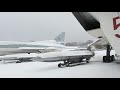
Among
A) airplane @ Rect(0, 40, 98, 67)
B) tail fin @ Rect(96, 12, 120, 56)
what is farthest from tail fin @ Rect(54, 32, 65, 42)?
tail fin @ Rect(96, 12, 120, 56)

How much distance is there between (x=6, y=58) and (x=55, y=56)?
21.7ft

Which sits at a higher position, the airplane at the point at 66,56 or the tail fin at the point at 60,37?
the tail fin at the point at 60,37

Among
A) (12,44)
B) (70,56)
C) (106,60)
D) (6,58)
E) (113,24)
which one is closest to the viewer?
(113,24)

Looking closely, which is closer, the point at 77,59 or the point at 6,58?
the point at 77,59

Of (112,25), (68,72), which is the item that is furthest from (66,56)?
(112,25)

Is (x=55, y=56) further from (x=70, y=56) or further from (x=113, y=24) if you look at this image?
(x=113, y=24)

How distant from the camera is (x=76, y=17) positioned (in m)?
9.47

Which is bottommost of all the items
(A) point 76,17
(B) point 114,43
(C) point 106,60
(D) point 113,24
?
(C) point 106,60

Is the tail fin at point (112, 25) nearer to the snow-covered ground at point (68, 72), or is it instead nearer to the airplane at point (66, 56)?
the snow-covered ground at point (68, 72)

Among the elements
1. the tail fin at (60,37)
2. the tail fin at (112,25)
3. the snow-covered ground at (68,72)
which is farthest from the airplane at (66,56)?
the tail fin at (60,37)

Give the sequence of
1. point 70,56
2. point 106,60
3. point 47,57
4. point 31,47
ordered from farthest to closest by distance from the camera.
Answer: point 31,47 < point 106,60 < point 70,56 < point 47,57

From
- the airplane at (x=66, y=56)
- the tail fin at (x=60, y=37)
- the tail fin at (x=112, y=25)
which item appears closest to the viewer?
the tail fin at (x=112, y=25)

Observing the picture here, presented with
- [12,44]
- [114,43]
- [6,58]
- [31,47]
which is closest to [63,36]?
[31,47]

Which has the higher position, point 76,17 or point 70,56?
point 76,17
